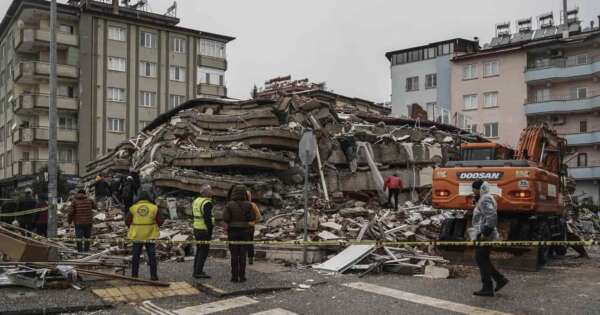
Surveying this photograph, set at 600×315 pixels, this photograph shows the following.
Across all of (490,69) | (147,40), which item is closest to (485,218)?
(490,69)

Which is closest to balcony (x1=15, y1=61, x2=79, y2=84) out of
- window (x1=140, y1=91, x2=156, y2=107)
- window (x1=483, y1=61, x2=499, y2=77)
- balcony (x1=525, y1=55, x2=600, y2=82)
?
window (x1=140, y1=91, x2=156, y2=107)

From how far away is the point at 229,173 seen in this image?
2116 centimetres

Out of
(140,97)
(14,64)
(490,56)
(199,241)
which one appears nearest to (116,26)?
(140,97)

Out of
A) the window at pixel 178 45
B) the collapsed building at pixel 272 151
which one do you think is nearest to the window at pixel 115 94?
the window at pixel 178 45

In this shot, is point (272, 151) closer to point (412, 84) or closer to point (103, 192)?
point (103, 192)

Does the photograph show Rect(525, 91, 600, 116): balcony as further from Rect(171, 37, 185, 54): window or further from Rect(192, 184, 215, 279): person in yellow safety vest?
Rect(192, 184, 215, 279): person in yellow safety vest

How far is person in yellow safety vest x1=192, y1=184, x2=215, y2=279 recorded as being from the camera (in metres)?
10.8

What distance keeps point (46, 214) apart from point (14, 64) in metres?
41.4

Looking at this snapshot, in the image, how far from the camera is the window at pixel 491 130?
50875 millimetres

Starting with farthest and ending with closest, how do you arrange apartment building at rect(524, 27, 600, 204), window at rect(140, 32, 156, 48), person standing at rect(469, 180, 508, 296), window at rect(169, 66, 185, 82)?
window at rect(169, 66, 185, 82) < window at rect(140, 32, 156, 48) < apartment building at rect(524, 27, 600, 204) < person standing at rect(469, 180, 508, 296)

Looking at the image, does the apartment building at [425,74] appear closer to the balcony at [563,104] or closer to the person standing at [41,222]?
the balcony at [563,104]

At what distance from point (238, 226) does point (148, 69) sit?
144 feet

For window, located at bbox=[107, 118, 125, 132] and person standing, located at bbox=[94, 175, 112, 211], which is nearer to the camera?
person standing, located at bbox=[94, 175, 112, 211]

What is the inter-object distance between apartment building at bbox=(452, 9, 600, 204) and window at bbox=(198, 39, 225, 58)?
70.2 ft
